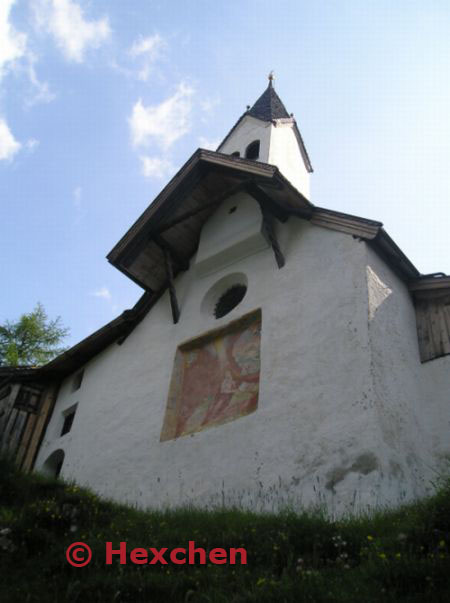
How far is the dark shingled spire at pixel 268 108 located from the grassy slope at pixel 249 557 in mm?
17839

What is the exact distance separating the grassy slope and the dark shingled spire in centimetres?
1784

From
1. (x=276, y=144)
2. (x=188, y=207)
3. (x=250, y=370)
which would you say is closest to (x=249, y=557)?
(x=250, y=370)

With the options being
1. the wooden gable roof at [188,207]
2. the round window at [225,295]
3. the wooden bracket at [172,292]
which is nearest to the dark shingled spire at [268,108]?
the wooden gable roof at [188,207]

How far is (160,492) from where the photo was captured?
41.8 feet

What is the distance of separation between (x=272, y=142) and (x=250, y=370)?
11216mm

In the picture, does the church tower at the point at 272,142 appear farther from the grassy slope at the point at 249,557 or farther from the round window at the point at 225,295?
the grassy slope at the point at 249,557

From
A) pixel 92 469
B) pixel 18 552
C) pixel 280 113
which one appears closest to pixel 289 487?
pixel 18 552

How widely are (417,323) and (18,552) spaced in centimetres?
855

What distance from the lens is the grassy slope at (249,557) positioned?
231 inches

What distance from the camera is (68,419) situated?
58.6 ft

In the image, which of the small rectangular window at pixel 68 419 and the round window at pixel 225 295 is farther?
the small rectangular window at pixel 68 419

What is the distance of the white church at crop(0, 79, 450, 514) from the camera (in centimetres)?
1073

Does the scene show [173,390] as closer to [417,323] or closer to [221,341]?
[221,341]

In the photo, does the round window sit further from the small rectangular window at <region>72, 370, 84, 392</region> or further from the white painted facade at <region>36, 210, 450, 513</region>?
the small rectangular window at <region>72, 370, 84, 392</region>
